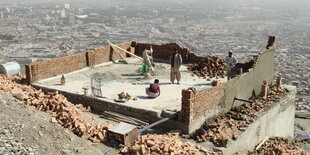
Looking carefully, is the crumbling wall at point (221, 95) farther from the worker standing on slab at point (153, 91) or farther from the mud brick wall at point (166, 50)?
the mud brick wall at point (166, 50)

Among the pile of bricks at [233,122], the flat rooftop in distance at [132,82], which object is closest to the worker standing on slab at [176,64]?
the flat rooftop in distance at [132,82]

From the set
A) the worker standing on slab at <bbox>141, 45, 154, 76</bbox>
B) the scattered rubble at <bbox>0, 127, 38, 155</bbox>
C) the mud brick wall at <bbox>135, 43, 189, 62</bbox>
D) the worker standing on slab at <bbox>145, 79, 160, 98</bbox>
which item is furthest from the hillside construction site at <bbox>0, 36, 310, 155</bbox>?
the mud brick wall at <bbox>135, 43, 189, 62</bbox>

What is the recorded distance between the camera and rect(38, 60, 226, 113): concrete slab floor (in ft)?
34.2

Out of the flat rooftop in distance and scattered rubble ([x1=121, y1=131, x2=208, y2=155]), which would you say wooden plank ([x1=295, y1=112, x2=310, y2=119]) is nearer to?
the flat rooftop in distance

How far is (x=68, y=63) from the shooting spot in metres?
13.5

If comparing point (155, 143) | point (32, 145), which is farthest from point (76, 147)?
point (155, 143)

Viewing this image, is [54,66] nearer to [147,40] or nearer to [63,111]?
[63,111]

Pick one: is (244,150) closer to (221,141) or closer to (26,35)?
(221,141)

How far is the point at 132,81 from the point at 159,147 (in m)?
5.17

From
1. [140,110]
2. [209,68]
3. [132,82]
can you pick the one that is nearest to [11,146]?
[140,110]

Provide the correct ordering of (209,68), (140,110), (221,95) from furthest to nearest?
(209,68) → (221,95) → (140,110)

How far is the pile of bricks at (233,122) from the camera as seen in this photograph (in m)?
8.83

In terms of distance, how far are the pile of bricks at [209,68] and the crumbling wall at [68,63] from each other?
137 inches

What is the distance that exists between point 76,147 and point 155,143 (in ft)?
5.41
